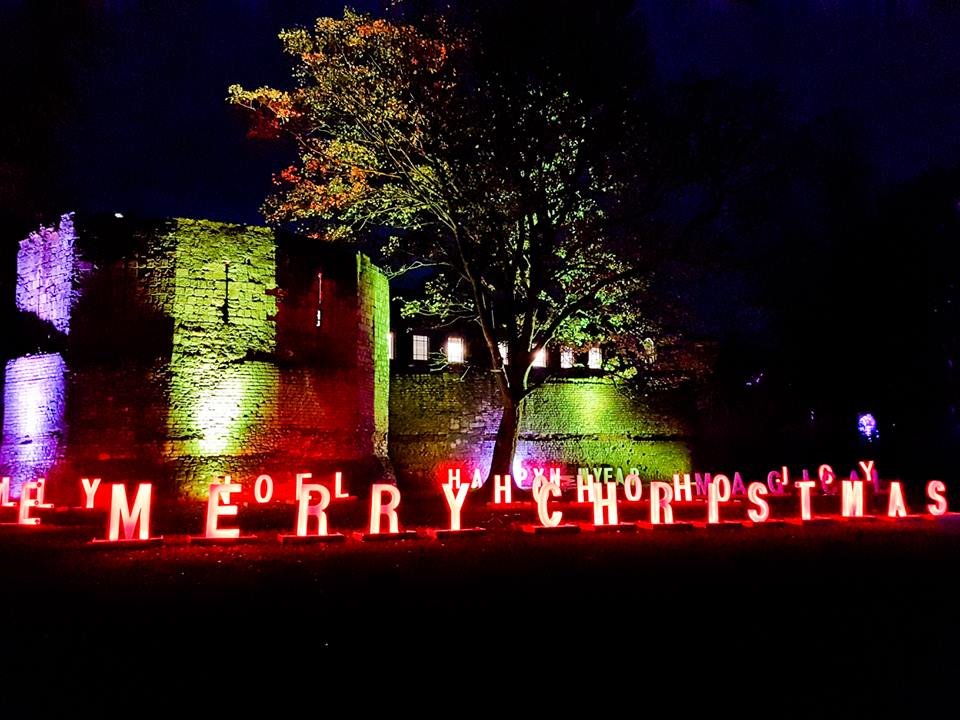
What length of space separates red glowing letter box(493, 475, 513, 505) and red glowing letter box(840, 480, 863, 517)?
20.7 ft

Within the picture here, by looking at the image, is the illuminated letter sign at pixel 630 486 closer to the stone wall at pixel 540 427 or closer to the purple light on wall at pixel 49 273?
the stone wall at pixel 540 427

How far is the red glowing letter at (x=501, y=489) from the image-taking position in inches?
650

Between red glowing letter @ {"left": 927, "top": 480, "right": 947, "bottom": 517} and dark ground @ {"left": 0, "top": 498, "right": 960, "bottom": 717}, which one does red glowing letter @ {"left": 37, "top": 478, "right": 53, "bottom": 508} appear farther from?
red glowing letter @ {"left": 927, "top": 480, "right": 947, "bottom": 517}

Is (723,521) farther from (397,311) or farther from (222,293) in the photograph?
(397,311)

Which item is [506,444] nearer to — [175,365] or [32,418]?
[175,365]

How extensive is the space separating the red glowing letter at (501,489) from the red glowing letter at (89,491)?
24.3ft

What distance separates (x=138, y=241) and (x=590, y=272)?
9.64 m

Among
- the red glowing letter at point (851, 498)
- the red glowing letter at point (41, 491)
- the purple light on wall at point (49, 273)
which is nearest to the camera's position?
the red glowing letter at point (851, 498)

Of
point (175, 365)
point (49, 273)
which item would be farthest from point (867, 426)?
point (49, 273)

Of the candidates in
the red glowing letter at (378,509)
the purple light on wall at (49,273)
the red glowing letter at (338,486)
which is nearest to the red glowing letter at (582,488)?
the red glowing letter at (378,509)

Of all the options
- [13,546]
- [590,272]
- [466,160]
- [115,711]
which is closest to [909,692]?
[115,711]

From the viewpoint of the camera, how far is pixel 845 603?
5.84m

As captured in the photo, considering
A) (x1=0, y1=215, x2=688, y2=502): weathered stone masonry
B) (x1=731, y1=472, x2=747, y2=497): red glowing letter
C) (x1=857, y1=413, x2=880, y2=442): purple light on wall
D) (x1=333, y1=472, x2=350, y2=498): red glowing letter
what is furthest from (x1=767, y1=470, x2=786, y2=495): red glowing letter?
(x1=857, y1=413, x2=880, y2=442): purple light on wall

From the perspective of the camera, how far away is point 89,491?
48.8 ft
